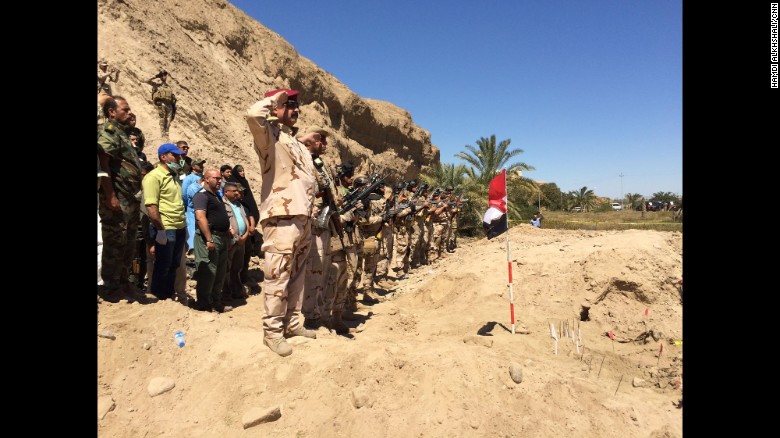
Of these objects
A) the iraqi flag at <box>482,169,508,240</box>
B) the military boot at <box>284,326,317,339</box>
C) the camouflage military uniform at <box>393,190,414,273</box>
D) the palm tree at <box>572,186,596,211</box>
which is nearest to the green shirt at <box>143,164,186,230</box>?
the military boot at <box>284,326,317,339</box>

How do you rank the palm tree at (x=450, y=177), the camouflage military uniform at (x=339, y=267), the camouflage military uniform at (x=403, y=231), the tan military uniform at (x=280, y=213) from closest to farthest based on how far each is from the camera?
the tan military uniform at (x=280, y=213), the camouflage military uniform at (x=339, y=267), the camouflage military uniform at (x=403, y=231), the palm tree at (x=450, y=177)

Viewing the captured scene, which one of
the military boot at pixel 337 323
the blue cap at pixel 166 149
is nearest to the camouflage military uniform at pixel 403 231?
the military boot at pixel 337 323

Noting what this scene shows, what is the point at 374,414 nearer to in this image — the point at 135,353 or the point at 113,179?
the point at 135,353

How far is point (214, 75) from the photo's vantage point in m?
15.7

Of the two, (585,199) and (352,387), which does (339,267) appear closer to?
(352,387)

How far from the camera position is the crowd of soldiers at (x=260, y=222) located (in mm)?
3367

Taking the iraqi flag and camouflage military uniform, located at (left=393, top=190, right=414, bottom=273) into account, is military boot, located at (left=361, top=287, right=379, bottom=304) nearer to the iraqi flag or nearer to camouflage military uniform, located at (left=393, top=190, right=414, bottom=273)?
the iraqi flag

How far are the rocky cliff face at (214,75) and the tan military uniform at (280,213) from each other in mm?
2759

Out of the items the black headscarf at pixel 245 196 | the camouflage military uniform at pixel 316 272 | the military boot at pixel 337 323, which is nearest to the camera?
the camouflage military uniform at pixel 316 272

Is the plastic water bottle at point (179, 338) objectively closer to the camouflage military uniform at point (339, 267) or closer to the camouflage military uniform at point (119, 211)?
the camouflage military uniform at point (119, 211)

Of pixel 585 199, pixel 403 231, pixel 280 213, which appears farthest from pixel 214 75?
pixel 585 199

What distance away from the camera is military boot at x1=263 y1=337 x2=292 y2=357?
10.1 ft
